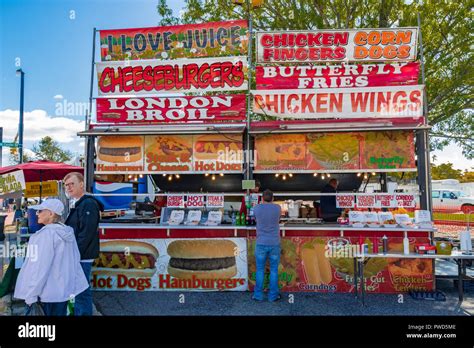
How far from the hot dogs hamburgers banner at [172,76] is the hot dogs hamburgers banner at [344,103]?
2.46 feet

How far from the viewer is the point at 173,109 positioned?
24.7 feet

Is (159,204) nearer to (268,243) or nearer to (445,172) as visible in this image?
(268,243)

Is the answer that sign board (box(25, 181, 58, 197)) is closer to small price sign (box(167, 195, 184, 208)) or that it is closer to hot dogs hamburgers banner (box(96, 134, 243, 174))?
hot dogs hamburgers banner (box(96, 134, 243, 174))

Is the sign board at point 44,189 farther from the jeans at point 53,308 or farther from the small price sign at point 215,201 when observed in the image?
the jeans at point 53,308

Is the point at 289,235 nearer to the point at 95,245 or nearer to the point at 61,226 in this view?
the point at 95,245

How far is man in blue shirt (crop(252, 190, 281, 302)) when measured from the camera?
6.16m

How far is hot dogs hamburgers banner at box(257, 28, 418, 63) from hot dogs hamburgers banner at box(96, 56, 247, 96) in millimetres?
809

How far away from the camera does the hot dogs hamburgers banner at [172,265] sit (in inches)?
272

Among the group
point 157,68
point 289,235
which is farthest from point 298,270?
point 157,68

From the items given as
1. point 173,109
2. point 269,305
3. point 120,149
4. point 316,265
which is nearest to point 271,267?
point 269,305

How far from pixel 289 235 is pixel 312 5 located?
1085 cm

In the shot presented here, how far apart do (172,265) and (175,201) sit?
1416 millimetres

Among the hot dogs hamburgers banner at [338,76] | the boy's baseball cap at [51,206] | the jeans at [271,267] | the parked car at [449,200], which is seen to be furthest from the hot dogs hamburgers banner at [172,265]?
the parked car at [449,200]

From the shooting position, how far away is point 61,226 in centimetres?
384
